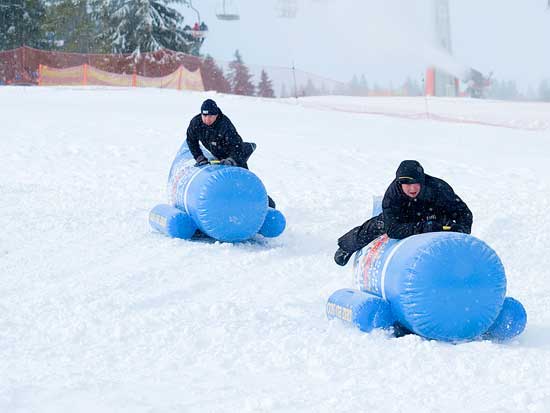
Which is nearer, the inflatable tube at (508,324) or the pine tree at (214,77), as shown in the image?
the inflatable tube at (508,324)

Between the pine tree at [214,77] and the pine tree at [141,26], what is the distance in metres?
8.10

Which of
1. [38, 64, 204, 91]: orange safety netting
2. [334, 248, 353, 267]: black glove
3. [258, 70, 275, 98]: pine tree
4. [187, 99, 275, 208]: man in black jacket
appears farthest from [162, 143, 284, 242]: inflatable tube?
[258, 70, 275, 98]: pine tree

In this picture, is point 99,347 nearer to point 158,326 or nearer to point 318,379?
point 158,326

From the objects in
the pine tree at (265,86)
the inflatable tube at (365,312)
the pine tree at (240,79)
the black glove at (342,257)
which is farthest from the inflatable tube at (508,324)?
the pine tree at (265,86)

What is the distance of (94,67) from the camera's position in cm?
3194

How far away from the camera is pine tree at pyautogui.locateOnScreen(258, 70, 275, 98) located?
33688mm

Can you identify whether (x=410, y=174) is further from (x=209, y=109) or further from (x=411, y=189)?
(x=209, y=109)

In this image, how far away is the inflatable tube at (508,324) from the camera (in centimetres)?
552

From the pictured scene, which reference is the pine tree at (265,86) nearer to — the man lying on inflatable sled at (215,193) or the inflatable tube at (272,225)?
the man lying on inflatable sled at (215,193)

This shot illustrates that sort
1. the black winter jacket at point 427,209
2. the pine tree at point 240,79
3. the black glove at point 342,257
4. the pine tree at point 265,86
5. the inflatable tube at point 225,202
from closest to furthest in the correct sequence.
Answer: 1. the black winter jacket at point 427,209
2. the black glove at point 342,257
3. the inflatable tube at point 225,202
4. the pine tree at point 240,79
5. the pine tree at point 265,86

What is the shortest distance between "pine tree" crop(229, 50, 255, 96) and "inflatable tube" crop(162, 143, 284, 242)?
977 inches

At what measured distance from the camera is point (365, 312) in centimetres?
548

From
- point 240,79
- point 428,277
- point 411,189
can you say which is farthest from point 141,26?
point 428,277

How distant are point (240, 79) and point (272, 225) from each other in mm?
25732
